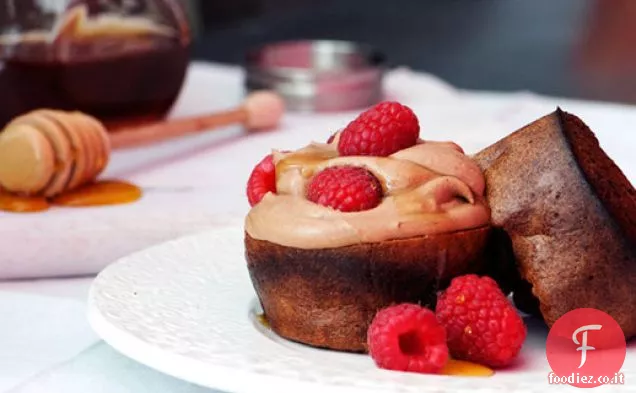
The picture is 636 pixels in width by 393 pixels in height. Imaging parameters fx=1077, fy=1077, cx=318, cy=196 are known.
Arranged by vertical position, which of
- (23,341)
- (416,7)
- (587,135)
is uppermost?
(587,135)

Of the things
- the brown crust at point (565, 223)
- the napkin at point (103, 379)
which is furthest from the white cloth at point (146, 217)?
the brown crust at point (565, 223)

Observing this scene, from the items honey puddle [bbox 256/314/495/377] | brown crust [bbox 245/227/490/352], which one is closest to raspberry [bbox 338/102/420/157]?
brown crust [bbox 245/227/490/352]

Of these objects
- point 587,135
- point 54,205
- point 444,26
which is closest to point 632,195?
point 587,135

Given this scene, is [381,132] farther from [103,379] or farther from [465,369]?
[103,379]

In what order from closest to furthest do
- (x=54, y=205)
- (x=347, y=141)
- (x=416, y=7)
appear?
(x=347, y=141) → (x=54, y=205) → (x=416, y=7)

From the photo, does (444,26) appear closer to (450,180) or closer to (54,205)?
(54,205)

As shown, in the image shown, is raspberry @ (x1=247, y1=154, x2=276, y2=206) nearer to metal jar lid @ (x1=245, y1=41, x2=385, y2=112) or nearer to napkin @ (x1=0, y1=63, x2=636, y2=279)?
napkin @ (x1=0, y1=63, x2=636, y2=279)
